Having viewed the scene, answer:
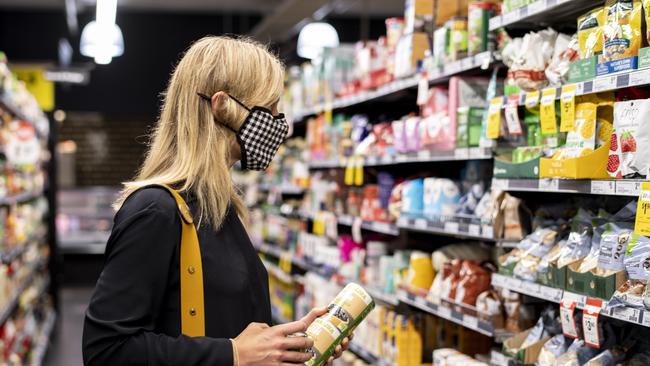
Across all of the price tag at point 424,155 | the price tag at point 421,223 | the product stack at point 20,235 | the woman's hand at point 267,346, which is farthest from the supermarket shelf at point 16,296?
the woman's hand at point 267,346

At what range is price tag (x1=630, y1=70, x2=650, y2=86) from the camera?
2.36 meters

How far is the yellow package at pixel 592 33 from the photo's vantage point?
8.76ft

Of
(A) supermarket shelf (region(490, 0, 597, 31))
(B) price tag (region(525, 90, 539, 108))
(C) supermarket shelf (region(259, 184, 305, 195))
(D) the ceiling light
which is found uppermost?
→ (D) the ceiling light

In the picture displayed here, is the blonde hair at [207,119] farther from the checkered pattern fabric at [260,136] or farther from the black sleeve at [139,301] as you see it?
the black sleeve at [139,301]

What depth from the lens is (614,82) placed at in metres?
2.52

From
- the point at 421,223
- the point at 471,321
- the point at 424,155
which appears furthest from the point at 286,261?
the point at 471,321

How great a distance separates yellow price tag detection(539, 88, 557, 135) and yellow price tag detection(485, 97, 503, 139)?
1.15 ft

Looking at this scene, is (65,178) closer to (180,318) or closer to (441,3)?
(441,3)

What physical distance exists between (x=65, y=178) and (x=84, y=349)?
43.8 feet

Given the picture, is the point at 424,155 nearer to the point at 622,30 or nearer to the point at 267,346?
the point at 622,30

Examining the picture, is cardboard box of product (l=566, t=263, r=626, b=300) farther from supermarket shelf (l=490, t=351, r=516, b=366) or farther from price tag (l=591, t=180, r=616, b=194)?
supermarket shelf (l=490, t=351, r=516, b=366)

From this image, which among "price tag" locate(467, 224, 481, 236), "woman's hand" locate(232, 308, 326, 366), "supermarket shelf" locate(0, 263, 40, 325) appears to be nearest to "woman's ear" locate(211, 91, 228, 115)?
"woman's hand" locate(232, 308, 326, 366)

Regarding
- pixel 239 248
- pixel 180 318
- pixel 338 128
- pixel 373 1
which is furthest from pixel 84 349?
pixel 373 1

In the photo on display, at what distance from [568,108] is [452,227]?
116cm
